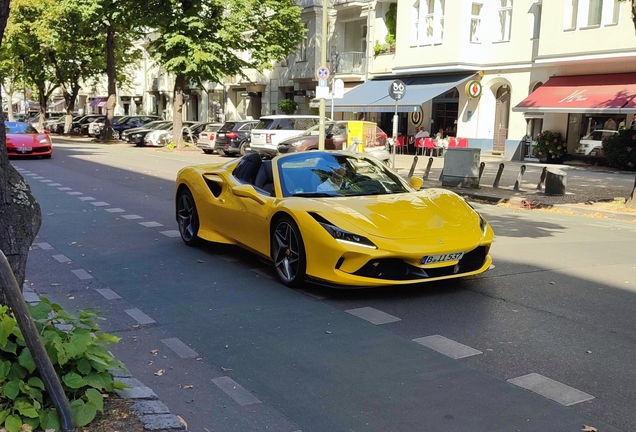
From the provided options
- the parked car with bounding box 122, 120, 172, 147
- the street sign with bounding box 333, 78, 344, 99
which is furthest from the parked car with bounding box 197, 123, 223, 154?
the street sign with bounding box 333, 78, 344, 99

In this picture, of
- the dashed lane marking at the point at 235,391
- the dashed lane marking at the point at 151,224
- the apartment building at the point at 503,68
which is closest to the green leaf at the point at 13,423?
the dashed lane marking at the point at 235,391

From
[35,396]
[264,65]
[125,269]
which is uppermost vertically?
[264,65]

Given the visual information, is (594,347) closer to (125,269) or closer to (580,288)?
(580,288)

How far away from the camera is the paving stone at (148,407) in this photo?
144 inches

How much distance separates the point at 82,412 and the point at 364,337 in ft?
8.43

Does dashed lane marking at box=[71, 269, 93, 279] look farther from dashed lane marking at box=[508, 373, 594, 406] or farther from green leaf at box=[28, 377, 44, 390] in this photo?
dashed lane marking at box=[508, 373, 594, 406]

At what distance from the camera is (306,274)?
21.9ft

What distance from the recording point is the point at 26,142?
2411 centimetres

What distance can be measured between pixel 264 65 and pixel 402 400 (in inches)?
1187

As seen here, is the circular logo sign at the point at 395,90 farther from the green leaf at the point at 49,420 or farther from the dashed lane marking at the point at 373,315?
the green leaf at the point at 49,420

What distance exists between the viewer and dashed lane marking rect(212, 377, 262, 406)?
4258 millimetres

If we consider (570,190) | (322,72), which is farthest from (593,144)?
(322,72)

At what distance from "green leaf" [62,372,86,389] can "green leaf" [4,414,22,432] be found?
27cm

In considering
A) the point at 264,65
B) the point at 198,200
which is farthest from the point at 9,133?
the point at 198,200
